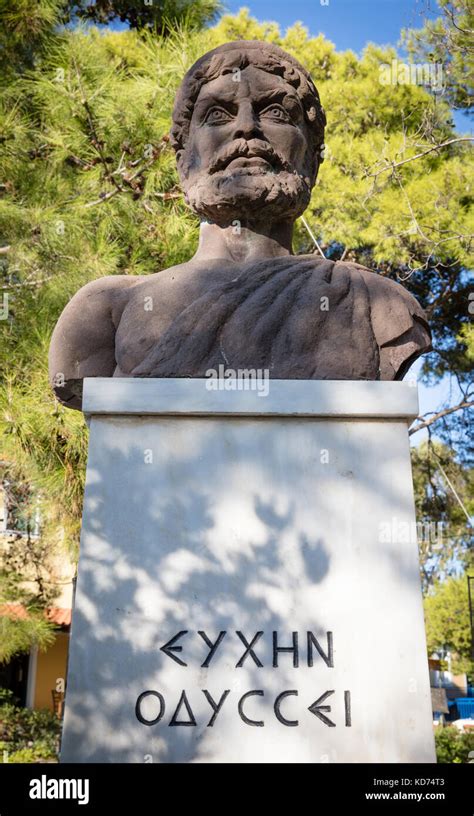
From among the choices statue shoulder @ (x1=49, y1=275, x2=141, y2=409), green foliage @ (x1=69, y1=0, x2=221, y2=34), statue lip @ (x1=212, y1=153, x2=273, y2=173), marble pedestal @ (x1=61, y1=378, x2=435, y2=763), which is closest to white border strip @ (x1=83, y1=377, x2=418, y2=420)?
marble pedestal @ (x1=61, y1=378, x2=435, y2=763)

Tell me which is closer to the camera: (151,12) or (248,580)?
(248,580)

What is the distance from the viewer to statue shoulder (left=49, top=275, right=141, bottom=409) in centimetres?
253

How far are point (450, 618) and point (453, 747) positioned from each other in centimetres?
978

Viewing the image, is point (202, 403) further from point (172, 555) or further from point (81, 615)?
point (81, 615)

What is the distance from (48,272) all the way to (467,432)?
4.95 m

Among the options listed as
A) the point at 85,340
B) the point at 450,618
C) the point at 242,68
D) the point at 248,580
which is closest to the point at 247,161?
the point at 242,68

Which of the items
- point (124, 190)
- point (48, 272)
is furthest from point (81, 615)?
point (124, 190)

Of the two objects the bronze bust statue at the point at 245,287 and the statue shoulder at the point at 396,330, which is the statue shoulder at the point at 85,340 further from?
the statue shoulder at the point at 396,330

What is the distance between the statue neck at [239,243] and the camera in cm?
276

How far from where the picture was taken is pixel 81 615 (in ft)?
6.61

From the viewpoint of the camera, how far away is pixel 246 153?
2668 millimetres

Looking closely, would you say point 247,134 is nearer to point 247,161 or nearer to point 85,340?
point 247,161

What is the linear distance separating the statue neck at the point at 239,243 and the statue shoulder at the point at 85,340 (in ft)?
1.19

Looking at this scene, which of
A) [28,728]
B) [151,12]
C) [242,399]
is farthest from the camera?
[28,728]
